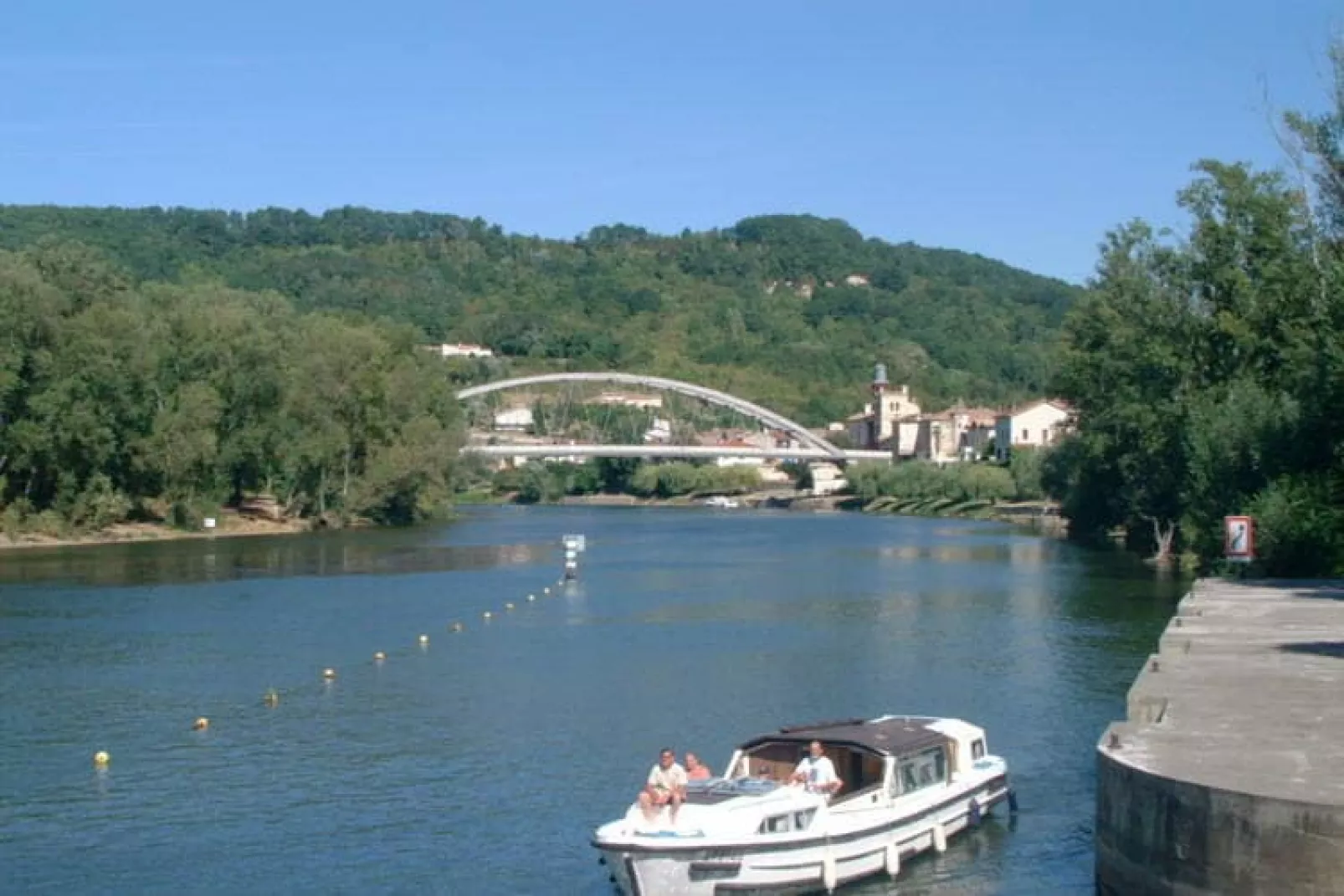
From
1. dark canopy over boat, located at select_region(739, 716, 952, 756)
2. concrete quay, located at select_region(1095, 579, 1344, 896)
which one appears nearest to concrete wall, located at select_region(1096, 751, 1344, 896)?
concrete quay, located at select_region(1095, 579, 1344, 896)

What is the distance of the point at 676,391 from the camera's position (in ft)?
593

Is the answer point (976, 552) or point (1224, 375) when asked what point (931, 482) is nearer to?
point (976, 552)

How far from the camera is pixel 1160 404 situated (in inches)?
2554

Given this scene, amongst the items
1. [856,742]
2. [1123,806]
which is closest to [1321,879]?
[1123,806]

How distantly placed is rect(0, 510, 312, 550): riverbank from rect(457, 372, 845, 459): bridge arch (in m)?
71.9

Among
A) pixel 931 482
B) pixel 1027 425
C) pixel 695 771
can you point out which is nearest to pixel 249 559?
pixel 695 771

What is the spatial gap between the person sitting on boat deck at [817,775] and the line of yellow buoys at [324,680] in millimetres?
12038

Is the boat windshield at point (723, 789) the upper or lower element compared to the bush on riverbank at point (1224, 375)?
lower

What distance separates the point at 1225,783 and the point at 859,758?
6.20 meters

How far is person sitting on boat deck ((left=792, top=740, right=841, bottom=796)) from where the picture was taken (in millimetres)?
20422

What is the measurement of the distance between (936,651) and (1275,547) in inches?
442

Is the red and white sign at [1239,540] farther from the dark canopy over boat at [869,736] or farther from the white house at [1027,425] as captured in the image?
the white house at [1027,425]

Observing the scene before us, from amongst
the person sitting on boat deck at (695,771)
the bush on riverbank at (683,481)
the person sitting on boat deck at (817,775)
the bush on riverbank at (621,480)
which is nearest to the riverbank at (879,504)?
the bush on riverbank at (683,481)

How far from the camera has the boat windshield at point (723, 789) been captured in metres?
19.8
